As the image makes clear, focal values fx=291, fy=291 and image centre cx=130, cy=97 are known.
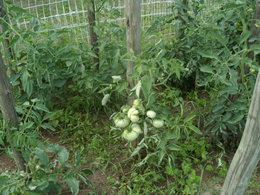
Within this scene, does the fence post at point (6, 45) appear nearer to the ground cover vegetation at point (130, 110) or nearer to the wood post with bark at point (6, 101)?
the ground cover vegetation at point (130, 110)

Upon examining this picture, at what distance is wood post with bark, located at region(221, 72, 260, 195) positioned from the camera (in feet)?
3.77

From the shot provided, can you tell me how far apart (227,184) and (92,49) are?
163 centimetres

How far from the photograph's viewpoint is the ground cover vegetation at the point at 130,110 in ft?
5.56

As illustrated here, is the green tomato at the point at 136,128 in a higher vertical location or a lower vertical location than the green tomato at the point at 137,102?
lower

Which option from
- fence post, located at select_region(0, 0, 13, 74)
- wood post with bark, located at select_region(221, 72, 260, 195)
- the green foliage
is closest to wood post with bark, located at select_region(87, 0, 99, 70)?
fence post, located at select_region(0, 0, 13, 74)

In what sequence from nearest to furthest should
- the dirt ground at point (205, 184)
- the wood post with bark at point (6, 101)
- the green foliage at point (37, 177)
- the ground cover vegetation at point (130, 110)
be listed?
the wood post with bark at point (6, 101) < the green foliage at point (37, 177) < the ground cover vegetation at point (130, 110) < the dirt ground at point (205, 184)

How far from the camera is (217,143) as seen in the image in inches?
87.9

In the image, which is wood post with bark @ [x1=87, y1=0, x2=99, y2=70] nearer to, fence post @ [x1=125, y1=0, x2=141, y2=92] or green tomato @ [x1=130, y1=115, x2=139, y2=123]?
fence post @ [x1=125, y1=0, x2=141, y2=92]

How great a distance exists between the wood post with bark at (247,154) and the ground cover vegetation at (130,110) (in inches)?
18.2

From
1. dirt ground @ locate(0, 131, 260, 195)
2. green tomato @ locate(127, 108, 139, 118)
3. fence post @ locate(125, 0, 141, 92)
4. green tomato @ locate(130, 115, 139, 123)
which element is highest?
fence post @ locate(125, 0, 141, 92)

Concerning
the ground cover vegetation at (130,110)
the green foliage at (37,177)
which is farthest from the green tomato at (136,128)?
the green foliage at (37,177)

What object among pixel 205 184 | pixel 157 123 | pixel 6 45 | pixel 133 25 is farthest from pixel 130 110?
pixel 6 45

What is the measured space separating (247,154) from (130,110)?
27.6 inches

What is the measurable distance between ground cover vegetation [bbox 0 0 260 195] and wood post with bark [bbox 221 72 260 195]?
46 cm
